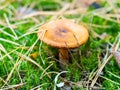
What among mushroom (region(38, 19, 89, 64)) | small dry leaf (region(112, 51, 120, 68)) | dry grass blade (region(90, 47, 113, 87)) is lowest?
dry grass blade (region(90, 47, 113, 87))

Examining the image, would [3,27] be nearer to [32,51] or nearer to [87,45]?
[32,51]

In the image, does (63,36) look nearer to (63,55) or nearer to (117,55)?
(63,55)

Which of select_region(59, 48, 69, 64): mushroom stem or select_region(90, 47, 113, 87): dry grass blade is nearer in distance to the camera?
select_region(90, 47, 113, 87): dry grass blade

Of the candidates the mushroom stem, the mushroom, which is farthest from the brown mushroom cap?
the mushroom stem

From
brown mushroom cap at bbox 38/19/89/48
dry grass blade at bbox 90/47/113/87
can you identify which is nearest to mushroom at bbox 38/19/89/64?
brown mushroom cap at bbox 38/19/89/48

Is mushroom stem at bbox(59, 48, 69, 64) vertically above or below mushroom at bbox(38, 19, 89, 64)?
below

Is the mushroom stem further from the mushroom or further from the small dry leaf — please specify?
the small dry leaf

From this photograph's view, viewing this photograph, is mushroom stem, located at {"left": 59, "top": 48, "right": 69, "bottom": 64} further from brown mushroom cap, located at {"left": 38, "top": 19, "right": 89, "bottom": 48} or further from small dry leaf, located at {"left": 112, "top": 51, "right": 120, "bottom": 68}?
small dry leaf, located at {"left": 112, "top": 51, "right": 120, "bottom": 68}

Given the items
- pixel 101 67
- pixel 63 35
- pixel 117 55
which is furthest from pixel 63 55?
pixel 117 55

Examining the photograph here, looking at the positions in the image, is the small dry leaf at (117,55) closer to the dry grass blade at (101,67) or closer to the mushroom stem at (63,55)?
the dry grass blade at (101,67)
